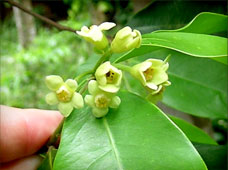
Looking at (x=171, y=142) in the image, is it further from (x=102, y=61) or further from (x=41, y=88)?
(x=41, y=88)

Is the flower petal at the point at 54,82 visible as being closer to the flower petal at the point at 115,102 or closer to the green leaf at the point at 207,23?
the flower petal at the point at 115,102

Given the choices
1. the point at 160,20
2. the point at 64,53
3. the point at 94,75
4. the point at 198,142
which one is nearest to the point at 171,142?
the point at 94,75

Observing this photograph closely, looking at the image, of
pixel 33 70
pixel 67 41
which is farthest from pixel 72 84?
pixel 67 41

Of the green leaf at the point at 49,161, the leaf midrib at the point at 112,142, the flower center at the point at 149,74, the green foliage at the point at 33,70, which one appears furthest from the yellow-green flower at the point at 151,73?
the green foliage at the point at 33,70

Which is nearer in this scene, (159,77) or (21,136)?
(159,77)

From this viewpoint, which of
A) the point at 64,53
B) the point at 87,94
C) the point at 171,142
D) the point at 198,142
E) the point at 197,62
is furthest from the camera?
the point at 64,53

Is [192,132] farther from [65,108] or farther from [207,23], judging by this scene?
[65,108]

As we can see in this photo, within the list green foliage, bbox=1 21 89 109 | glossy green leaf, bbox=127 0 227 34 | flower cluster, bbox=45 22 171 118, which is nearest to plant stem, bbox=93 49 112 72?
flower cluster, bbox=45 22 171 118
